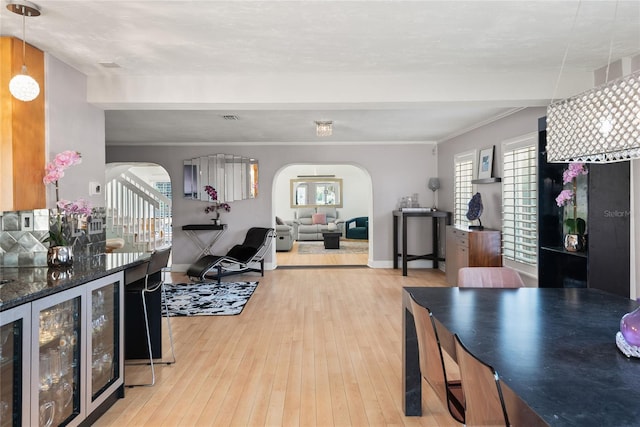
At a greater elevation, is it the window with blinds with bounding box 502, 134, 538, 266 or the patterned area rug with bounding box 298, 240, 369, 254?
the window with blinds with bounding box 502, 134, 538, 266

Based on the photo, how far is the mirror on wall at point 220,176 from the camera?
7.56 meters

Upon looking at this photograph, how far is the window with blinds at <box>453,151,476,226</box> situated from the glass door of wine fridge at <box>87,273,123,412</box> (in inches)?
198

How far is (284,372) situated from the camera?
3.16m

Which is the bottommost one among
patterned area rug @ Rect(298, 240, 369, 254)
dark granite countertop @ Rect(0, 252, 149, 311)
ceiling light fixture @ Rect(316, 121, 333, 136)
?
patterned area rug @ Rect(298, 240, 369, 254)

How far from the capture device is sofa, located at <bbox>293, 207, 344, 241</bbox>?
1260 centimetres


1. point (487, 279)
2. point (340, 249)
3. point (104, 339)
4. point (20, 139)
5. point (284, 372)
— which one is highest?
point (20, 139)

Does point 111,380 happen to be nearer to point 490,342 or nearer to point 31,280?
point 31,280

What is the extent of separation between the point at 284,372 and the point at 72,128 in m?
2.55

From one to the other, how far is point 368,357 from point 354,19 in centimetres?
251

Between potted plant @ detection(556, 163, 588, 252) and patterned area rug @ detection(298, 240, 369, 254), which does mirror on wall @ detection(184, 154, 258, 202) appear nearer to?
patterned area rug @ detection(298, 240, 369, 254)

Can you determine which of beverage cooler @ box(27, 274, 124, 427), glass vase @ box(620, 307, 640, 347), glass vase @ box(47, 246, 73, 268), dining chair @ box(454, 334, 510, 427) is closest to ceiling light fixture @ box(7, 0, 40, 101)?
glass vase @ box(47, 246, 73, 268)

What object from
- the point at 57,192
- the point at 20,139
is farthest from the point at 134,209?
the point at 20,139

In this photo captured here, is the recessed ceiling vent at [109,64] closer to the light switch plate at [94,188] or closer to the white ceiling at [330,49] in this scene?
the white ceiling at [330,49]

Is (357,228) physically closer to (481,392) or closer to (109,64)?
(109,64)
